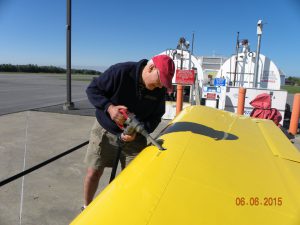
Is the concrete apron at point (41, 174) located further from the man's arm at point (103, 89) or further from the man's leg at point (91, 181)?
the man's arm at point (103, 89)

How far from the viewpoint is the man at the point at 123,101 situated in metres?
2.21

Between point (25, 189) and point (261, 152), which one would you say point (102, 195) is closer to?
point (261, 152)

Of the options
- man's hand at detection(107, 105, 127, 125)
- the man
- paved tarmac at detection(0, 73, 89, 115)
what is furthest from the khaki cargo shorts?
paved tarmac at detection(0, 73, 89, 115)

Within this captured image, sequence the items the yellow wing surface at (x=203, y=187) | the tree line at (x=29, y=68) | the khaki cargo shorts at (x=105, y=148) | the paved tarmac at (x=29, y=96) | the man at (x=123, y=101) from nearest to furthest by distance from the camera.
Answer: the yellow wing surface at (x=203, y=187)
the man at (x=123, y=101)
the khaki cargo shorts at (x=105, y=148)
the paved tarmac at (x=29, y=96)
the tree line at (x=29, y=68)

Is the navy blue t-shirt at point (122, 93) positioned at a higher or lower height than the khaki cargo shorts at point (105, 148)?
higher

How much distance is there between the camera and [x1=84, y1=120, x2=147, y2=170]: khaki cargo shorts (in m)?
2.68

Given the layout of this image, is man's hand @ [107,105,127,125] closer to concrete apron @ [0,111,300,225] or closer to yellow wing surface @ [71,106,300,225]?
yellow wing surface @ [71,106,300,225]

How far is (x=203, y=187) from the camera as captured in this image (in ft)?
4.20

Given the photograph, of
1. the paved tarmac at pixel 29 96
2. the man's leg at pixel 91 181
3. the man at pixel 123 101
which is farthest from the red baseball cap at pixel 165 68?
the paved tarmac at pixel 29 96

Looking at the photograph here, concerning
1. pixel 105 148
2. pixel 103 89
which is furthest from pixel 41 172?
pixel 103 89

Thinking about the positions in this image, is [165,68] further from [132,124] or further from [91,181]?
[91,181]

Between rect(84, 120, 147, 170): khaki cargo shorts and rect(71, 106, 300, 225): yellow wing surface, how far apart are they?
0.74m

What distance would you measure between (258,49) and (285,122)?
98.0 inches

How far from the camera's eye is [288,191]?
1.36 meters
